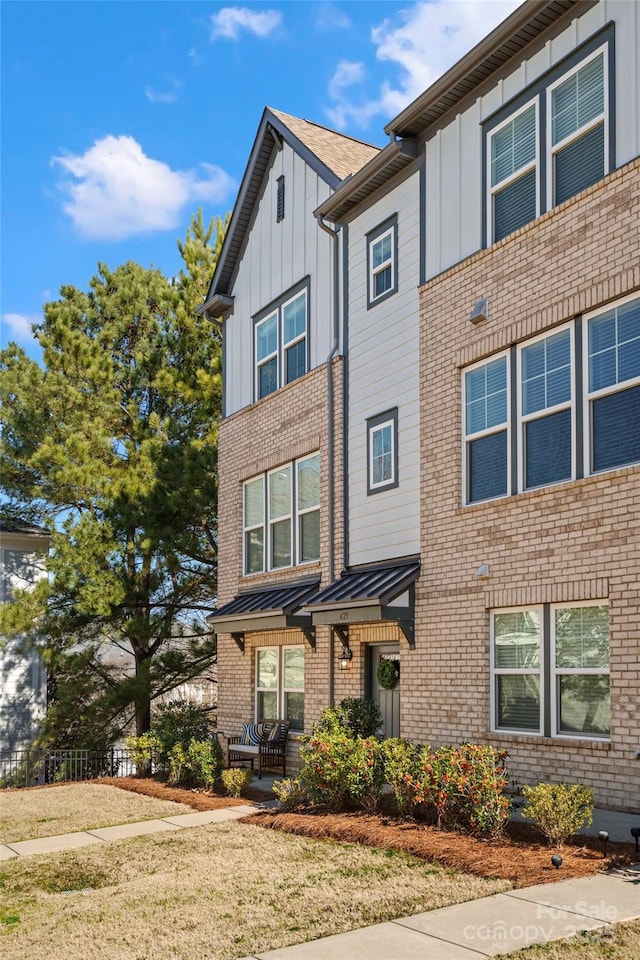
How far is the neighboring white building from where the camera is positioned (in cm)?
2803

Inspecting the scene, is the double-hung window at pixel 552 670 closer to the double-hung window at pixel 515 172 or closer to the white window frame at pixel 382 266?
the double-hung window at pixel 515 172

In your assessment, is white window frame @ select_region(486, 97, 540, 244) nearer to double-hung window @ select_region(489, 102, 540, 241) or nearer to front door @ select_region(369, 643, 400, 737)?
double-hung window @ select_region(489, 102, 540, 241)

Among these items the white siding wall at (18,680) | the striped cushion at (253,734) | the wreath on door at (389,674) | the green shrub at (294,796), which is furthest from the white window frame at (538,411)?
the white siding wall at (18,680)

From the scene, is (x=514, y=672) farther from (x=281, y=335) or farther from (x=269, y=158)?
(x=269, y=158)

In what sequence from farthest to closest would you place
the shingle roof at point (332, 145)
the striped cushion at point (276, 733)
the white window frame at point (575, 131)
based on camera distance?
the shingle roof at point (332, 145), the striped cushion at point (276, 733), the white window frame at point (575, 131)

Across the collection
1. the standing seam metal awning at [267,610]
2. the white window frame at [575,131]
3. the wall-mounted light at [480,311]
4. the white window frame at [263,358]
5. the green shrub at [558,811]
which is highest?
the white window frame at [575,131]

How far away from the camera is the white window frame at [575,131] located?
11.7m

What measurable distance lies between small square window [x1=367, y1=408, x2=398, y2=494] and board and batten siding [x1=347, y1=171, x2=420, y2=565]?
103 mm

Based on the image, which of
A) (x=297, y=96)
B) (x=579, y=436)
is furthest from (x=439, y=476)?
(x=297, y=96)

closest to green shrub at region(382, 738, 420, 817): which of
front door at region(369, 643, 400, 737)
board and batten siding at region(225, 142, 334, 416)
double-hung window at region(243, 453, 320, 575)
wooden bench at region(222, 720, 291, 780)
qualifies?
front door at region(369, 643, 400, 737)

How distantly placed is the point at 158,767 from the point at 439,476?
8.46 meters

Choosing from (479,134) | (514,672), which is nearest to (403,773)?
(514,672)

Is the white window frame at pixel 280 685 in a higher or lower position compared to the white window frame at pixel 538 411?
lower

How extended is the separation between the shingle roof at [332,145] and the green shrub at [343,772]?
10314 mm
